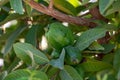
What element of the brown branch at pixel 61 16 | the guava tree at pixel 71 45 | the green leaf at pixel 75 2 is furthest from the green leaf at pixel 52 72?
the green leaf at pixel 75 2

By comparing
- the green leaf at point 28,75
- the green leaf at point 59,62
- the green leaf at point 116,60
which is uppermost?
the green leaf at point 59,62

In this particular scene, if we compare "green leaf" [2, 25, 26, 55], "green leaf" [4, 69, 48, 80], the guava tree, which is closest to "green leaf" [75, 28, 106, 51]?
the guava tree

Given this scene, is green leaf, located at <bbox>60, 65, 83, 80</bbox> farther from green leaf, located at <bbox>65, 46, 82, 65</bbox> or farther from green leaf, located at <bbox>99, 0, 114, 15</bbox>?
green leaf, located at <bbox>99, 0, 114, 15</bbox>

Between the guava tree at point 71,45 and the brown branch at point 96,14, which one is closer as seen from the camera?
the guava tree at point 71,45

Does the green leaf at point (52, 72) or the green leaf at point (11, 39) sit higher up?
the green leaf at point (52, 72)

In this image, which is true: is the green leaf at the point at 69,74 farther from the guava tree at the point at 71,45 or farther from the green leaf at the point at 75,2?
the green leaf at the point at 75,2

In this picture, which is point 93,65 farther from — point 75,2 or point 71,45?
point 75,2
